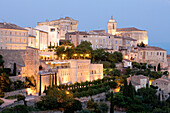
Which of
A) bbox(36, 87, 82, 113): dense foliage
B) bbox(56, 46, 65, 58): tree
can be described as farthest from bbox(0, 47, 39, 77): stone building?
bbox(56, 46, 65, 58): tree

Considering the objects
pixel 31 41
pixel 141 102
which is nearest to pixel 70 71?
pixel 31 41

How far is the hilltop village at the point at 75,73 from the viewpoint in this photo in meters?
27.1

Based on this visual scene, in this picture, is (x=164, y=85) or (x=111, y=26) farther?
(x=111, y=26)

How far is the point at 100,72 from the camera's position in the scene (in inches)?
1585

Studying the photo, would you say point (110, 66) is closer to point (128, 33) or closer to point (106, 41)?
point (106, 41)

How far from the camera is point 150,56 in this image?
60.1m

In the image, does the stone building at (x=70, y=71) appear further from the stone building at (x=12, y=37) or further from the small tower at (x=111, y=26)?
the small tower at (x=111, y=26)

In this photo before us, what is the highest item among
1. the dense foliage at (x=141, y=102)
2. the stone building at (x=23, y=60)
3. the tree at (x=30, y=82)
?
the stone building at (x=23, y=60)

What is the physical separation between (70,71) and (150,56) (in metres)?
29.6

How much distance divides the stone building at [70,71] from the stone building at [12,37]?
7005mm

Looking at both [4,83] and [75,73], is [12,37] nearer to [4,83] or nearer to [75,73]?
[75,73]

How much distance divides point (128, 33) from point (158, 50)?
35.8 ft

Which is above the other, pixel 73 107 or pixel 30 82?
pixel 30 82

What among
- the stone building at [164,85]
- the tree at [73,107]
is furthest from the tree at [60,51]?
the tree at [73,107]
